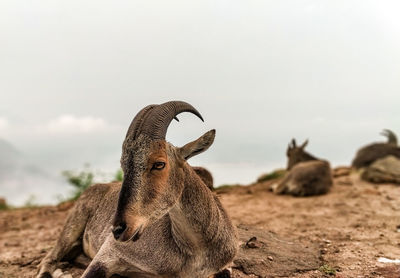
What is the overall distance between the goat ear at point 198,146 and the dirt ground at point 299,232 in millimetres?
1655

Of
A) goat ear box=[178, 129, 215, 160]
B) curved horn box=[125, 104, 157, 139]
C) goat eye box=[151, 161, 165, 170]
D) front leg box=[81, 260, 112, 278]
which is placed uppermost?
curved horn box=[125, 104, 157, 139]

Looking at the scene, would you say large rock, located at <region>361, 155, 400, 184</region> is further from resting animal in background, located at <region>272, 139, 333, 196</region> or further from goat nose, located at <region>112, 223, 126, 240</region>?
goat nose, located at <region>112, 223, 126, 240</region>

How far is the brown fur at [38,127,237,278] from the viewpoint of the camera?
3.57 m

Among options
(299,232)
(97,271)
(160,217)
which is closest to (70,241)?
(97,271)

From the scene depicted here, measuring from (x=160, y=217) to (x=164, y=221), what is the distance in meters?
0.79

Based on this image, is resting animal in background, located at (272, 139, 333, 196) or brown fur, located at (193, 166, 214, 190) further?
resting animal in background, located at (272, 139, 333, 196)

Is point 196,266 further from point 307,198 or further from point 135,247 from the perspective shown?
point 307,198

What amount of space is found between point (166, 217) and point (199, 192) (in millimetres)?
603

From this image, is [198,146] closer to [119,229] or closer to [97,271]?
[119,229]

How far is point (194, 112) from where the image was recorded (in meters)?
4.43

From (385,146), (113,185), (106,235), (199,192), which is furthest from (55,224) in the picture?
(385,146)

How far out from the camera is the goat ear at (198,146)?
4.00m

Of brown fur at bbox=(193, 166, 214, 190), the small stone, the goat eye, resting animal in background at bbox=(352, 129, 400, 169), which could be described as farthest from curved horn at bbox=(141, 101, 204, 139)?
resting animal in background at bbox=(352, 129, 400, 169)

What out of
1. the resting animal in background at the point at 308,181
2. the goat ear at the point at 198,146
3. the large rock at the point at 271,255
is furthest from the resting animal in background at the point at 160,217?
the resting animal in background at the point at 308,181
